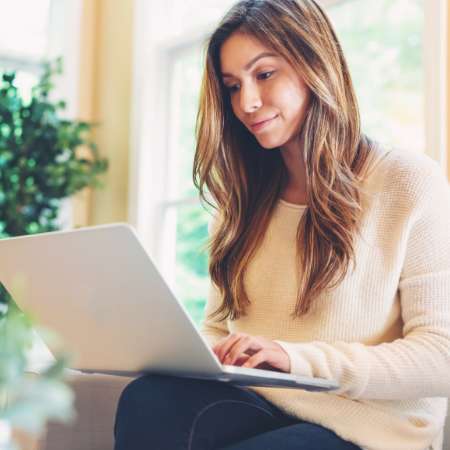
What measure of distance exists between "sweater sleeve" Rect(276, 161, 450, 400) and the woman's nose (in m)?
0.38

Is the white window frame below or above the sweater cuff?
above

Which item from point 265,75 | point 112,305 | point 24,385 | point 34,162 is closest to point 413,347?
point 112,305

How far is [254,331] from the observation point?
1.63 m

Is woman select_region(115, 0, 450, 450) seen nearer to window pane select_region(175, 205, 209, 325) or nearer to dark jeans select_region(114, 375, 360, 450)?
dark jeans select_region(114, 375, 360, 450)

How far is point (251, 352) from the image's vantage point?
51.7 inches

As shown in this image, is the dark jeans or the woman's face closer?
the dark jeans

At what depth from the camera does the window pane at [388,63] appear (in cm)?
227

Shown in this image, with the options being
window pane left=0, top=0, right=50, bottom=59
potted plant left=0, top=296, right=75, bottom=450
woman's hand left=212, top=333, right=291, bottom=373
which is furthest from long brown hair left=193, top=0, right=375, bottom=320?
window pane left=0, top=0, right=50, bottom=59

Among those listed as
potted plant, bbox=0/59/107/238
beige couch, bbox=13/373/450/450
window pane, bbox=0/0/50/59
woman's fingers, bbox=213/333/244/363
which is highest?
window pane, bbox=0/0/50/59

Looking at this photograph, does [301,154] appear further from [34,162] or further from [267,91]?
[34,162]

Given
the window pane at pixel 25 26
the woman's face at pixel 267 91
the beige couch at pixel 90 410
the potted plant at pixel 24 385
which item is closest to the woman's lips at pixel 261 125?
the woman's face at pixel 267 91

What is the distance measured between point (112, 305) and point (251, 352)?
0.25m

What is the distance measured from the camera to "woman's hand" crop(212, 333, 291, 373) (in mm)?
1274

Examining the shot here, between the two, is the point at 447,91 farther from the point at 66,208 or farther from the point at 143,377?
the point at 66,208
